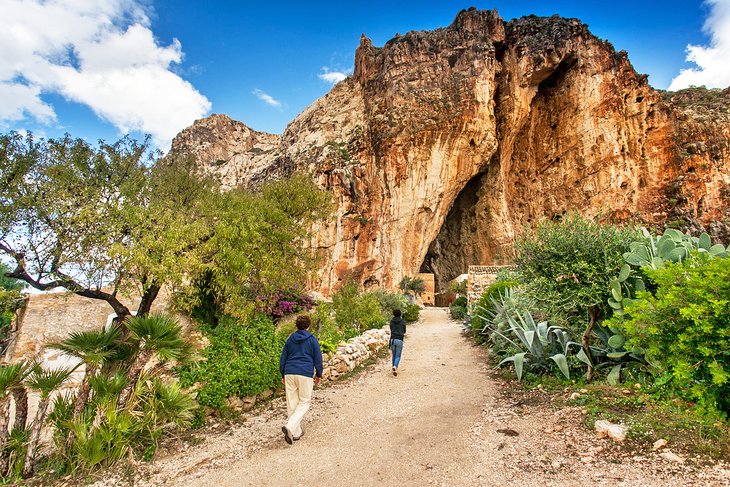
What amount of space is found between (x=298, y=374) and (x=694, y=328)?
4597 mm

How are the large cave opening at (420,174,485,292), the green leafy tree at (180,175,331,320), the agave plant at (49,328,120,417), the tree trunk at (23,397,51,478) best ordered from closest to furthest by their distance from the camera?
the tree trunk at (23,397,51,478), the agave plant at (49,328,120,417), the green leafy tree at (180,175,331,320), the large cave opening at (420,174,485,292)

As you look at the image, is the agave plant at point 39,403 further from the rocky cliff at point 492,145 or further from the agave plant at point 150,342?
the rocky cliff at point 492,145

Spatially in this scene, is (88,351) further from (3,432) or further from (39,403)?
(3,432)

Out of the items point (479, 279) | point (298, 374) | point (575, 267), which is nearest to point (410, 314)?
point (479, 279)

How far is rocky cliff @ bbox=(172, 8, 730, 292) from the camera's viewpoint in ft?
99.1

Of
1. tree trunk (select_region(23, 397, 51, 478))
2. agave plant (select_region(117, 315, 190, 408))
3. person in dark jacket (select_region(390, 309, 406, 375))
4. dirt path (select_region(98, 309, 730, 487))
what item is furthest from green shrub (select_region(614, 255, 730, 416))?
tree trunk (select_region(23, 397, 51, 478))

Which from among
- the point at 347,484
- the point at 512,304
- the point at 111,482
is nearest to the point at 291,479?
the point at 347,484

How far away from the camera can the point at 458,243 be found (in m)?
38.9

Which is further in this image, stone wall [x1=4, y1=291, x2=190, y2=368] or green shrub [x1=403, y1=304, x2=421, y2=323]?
green shrub [x1=403, y1=304, x2=421, y2=323]

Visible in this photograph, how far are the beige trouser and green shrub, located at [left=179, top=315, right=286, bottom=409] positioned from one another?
1.69m

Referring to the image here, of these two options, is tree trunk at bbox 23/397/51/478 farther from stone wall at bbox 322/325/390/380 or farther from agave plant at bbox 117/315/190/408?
stone wall at bbox 322/325/390/380

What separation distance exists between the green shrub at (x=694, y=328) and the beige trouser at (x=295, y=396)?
4.17 m

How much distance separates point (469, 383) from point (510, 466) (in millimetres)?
3451

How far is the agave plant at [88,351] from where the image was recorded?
4.54 m
